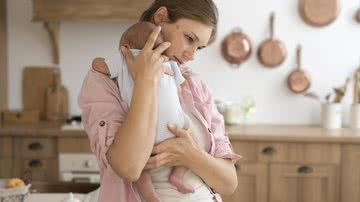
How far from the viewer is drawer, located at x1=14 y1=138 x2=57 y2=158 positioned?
3254 mm

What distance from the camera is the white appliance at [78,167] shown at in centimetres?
322

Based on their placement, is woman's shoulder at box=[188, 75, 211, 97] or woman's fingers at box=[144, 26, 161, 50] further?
woman's shoulder at box=[188, 75, 211, 97]

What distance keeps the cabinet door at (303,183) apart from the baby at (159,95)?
2.22 meters

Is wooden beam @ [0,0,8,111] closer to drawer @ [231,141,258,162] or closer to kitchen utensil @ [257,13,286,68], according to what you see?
drawer @ [231,141,258,162]

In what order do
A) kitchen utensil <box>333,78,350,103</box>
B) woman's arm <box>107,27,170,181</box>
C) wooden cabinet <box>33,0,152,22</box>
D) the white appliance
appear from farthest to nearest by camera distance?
1. kitchen utensil <box>333,78,350,103</box>
2. wooden cabinet <box>33,0,152,22</box>
3. the white appliance
4. woman's arm <box>107,27,170,181</box>

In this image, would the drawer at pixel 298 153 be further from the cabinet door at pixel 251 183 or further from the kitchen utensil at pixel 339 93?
the kitchen utensil at pixel 339 93

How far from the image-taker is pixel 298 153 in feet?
10.3

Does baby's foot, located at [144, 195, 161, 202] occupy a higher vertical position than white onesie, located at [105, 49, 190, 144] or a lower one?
lower

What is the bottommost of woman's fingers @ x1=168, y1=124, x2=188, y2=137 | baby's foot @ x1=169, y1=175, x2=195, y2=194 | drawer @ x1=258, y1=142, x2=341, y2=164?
drawer @ x1=258, y1=142, x2=341, y2=164

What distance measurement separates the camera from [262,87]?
3711 mm

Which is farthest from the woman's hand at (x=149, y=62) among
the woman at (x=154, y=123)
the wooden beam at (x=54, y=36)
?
the wooden beam at (x=54, y=36)

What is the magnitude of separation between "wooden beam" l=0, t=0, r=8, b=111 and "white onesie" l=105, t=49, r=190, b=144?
284 centimetres

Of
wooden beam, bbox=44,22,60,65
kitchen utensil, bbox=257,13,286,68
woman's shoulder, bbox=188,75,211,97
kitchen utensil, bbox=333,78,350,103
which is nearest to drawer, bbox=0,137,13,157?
wooden beam, bbox=44,22,60,65

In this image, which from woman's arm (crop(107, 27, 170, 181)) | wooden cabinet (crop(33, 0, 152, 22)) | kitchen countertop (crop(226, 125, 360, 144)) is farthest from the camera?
wooden cabinet (crop(33, 0, 152, 22))
